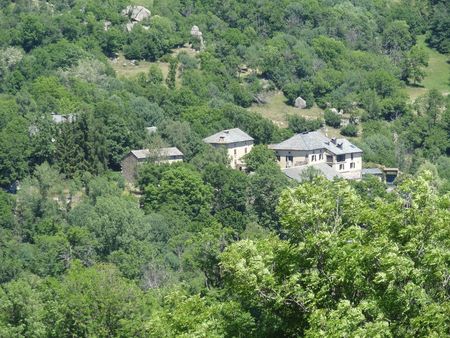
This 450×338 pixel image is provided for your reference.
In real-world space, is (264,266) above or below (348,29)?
above

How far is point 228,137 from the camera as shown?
293 feet

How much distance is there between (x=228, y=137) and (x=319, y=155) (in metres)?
8.69

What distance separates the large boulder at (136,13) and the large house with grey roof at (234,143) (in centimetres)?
2931

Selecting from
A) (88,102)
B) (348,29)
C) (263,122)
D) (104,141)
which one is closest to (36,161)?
(104,141)

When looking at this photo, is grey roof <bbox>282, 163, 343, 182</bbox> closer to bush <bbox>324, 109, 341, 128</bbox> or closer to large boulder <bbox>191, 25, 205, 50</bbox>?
bush <bbox>324, 109, 341, 128</bbox>

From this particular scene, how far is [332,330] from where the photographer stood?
1686 cm

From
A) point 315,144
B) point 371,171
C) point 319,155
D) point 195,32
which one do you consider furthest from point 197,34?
point 371,171

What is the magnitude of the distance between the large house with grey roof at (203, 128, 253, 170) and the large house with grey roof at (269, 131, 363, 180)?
96.3 inches

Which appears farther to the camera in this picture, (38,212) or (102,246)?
(38,212)

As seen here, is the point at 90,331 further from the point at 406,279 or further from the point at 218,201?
the point at 218,201

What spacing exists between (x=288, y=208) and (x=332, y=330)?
3426mm

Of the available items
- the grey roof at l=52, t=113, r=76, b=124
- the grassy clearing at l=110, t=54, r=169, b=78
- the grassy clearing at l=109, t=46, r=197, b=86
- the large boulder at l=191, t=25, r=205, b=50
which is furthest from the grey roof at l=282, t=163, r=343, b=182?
the large boulder at l=191, t=25, r=205, b=50

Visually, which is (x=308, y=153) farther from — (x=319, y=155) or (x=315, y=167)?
(x=315, y=167)

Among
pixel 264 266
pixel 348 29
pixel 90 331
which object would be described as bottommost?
pixel 348 29
